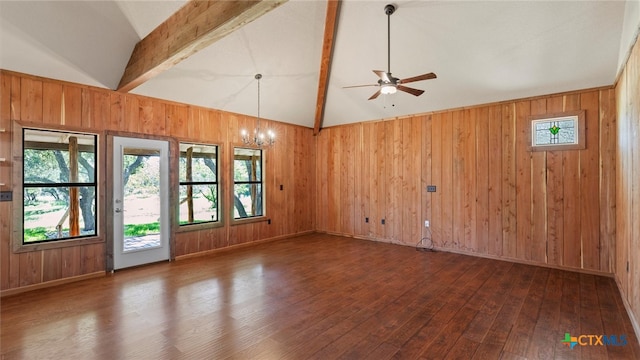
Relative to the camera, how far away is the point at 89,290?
3.71 meters

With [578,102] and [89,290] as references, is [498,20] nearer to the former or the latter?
[578,102]

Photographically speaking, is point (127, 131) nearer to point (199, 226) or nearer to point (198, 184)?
point (198, 184)

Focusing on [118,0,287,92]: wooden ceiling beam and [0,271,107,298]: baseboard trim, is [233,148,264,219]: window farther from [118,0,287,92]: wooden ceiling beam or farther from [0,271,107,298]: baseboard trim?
Result: [118,0,287,92]: wooden ceiling beam

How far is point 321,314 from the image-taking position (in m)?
3.00

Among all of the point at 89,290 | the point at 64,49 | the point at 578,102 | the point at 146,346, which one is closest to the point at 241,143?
the point at 64,49

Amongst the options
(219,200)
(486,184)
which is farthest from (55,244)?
(486,184)

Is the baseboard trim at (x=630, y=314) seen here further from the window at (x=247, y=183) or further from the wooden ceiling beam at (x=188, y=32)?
the window at (x=247, y=183)

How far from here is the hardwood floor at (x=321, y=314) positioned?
94.0 inches

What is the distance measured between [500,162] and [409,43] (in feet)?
8.63

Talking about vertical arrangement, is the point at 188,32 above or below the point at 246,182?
above

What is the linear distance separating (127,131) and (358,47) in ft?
12.8

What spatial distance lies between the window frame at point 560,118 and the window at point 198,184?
563 centimetres

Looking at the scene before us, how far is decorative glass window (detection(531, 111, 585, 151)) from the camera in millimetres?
4339

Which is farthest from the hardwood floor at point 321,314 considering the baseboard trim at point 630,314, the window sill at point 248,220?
the window sill at point 248,220
